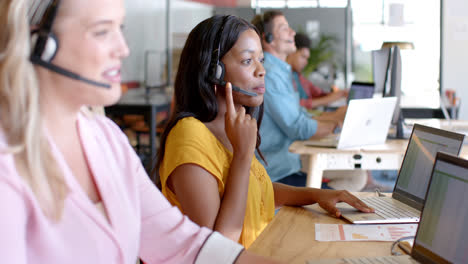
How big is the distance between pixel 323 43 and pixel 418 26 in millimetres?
1430

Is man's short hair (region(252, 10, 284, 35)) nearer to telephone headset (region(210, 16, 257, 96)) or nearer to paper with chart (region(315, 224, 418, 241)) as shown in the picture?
telephone headset (region(210, 16, 257, 96))

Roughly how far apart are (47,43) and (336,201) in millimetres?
1136

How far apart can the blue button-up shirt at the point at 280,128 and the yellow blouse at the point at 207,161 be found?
1.28 m

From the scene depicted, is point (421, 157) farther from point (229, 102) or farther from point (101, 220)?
point (101, 220)

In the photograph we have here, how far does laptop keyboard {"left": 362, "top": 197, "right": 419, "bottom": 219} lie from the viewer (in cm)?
162

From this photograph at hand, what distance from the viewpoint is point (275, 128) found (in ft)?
10.3

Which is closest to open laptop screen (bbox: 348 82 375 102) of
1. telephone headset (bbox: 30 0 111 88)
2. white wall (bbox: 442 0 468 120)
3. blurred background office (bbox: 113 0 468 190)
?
telephone headset (bbox: 30 0 111 88)

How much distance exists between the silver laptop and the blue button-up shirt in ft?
0.37

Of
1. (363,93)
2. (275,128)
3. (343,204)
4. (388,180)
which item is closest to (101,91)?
(343,204)

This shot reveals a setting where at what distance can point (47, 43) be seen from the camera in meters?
0.81

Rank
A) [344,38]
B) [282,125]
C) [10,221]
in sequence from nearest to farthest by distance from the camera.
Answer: [10,221]
[282,125]
[344,38]

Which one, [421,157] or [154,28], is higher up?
[154,28]

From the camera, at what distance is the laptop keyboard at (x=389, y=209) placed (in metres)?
1.62

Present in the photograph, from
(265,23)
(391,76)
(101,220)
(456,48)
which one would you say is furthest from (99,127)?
(456,48)
